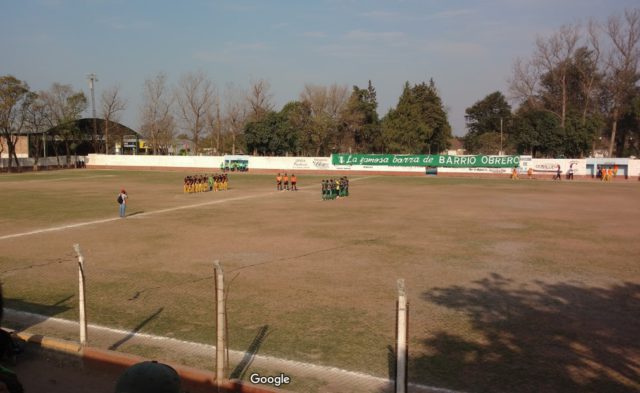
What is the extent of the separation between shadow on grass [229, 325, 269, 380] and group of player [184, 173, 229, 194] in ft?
86.7

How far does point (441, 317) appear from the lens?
892 cm

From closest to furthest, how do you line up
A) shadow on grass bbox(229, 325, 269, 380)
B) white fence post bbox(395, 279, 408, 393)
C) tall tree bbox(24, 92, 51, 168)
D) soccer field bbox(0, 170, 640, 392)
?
1. white fence post bbox(395, 279, 408, 393)
2. shadow on grass bbox(229, 325, 269, 380)
3. soccer field bbox(0, 170, 640, 392)
4. tall tree bbox(24, 92, 51, 168)

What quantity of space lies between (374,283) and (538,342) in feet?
13.5

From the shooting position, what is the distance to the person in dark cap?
2.14 meters

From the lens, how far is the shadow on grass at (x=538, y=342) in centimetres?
641

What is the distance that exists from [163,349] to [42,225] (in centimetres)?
1523

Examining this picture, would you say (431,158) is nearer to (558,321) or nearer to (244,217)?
(244,217)

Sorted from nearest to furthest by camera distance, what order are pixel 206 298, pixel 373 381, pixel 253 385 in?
1. pixel 253 385
2. pixel 373 381
3. pixel 206 298

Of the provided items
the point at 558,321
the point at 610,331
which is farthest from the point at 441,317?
the point at 610,331

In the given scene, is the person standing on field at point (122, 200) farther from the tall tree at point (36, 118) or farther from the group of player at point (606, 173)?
the tall tree at point (36, 118)

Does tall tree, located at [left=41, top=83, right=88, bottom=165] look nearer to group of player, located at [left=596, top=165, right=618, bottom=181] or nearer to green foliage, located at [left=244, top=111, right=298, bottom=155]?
green foliage, located at [left=244, top=111, right=298, bottom=155]

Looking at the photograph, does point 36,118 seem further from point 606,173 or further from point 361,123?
point 606,173

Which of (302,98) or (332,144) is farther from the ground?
(302,98)

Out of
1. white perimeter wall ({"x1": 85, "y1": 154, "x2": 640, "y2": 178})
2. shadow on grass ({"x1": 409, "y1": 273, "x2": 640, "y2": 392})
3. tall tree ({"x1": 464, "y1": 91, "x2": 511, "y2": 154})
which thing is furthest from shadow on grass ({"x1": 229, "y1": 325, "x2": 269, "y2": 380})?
tall tree ({"x1": 464, "y1": 91, "x2": 511, "y2": 154})
